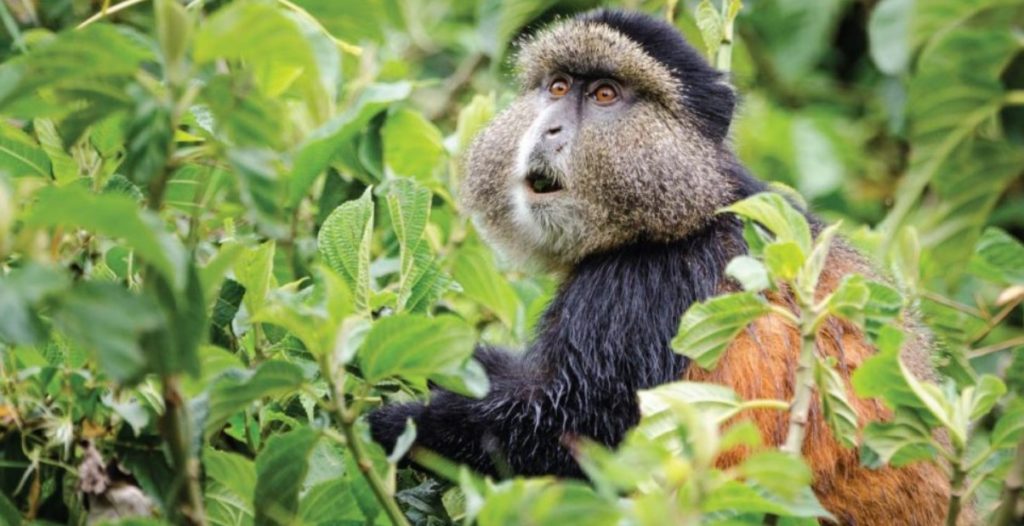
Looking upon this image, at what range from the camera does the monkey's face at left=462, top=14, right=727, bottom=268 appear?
4547mm

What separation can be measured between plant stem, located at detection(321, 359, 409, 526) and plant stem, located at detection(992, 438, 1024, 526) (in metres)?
1.33

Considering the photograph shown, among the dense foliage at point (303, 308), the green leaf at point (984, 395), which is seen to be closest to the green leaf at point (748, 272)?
the dense foliage at point (303, 308)

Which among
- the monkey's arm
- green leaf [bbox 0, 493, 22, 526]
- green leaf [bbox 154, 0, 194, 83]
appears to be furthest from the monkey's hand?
green leaf [bbox 154, 0, 194, 83]

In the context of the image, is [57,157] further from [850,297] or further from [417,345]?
[850,297]

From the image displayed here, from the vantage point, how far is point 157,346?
2201 mm

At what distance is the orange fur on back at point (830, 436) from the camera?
3957mm

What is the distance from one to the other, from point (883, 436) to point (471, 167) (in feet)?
7.98

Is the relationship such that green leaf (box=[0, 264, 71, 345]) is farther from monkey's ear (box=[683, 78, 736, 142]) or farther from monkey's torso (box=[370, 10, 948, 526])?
monkey's ear (box=[683, 78, 736, 142])

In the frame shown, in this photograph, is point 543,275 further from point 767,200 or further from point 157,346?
point 157,346

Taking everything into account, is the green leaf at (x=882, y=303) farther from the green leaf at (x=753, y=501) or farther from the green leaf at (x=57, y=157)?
the green leaf at (x=57, y=157)

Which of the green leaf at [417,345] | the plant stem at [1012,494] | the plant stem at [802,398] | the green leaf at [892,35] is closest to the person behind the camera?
the green leaf at [417,345]

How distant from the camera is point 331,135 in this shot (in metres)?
3.41

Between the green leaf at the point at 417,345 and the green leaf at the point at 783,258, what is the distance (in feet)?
2.15

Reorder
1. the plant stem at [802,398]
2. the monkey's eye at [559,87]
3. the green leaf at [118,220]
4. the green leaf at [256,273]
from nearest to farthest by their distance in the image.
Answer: the green leaf at [118,220]
the plant stem at [802,398]
the green leaf at [256,273]
the monkey's eye at [559,87]
